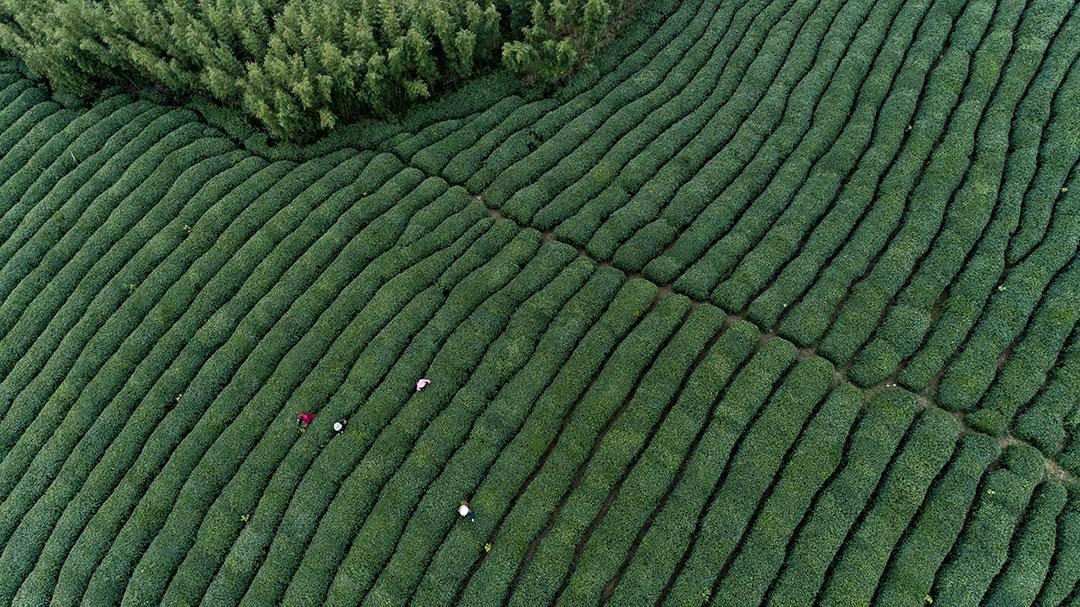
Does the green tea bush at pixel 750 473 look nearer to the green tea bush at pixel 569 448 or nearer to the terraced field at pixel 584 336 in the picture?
the terraced field at pixel 584 336

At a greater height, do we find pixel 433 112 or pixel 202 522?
pixel 433 112

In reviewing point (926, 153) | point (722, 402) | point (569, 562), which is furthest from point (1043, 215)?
point (569, 562)

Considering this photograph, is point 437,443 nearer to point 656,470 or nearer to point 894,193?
point 656,470

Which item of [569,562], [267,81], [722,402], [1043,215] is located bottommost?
[569,562]

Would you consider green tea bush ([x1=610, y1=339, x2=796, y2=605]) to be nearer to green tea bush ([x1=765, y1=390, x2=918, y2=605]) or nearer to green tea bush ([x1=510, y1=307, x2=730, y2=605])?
green tea bush ([x1=510, y1=307, x2=730, y2=605])

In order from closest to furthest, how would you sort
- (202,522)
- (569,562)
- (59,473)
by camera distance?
(569,562) < (202,522) < (59,473)

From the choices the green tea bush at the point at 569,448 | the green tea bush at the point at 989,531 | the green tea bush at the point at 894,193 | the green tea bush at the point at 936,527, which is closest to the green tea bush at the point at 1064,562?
the green tea bush at the point at 989,531

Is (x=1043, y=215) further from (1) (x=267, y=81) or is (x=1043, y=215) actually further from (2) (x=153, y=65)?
(2) (x=153, y=65)

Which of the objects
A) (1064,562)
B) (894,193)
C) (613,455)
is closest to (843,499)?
(1064,562)
